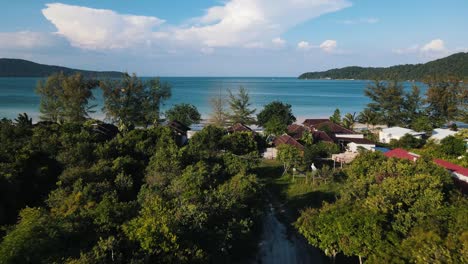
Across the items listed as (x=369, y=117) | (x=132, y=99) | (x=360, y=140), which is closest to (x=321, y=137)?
(x=360, y=140)

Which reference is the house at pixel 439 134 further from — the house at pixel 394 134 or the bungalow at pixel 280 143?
the bungalow at pixel 280 143

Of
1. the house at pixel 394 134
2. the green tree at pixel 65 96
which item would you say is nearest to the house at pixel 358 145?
the house at pixel 394 134

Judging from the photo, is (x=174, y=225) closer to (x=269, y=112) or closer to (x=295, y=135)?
(x=295, y=135)

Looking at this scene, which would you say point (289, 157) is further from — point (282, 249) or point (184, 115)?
point (184, 115)

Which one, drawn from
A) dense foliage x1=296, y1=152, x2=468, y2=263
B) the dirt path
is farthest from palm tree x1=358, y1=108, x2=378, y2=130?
the dirt path

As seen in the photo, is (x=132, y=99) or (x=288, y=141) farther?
(x=132, y=99)

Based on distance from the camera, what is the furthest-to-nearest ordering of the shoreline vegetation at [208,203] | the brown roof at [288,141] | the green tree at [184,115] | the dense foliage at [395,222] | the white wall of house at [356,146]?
the green tree at [184,115] < the white wall of house at [356,146] < the brown roof at [288,141] < the dense foliage at [395,222] < the shoreline vegetation at [208,203]
